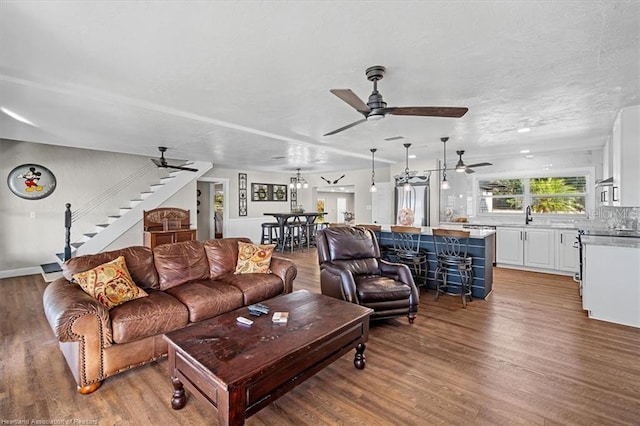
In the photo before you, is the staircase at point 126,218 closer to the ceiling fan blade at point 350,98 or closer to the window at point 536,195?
the ceiling fan blade at point 350,98

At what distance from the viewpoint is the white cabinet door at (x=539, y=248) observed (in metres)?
5.60

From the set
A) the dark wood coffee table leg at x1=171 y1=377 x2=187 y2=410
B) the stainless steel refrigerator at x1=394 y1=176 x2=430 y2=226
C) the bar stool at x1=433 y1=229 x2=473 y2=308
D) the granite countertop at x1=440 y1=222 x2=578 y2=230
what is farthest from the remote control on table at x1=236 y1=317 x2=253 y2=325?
the granite countertop at x1=440 y1=222 x2=578 y2=230

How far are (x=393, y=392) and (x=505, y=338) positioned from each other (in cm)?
161

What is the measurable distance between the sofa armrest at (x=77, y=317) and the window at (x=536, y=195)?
723 cm

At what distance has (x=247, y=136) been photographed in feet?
15.6

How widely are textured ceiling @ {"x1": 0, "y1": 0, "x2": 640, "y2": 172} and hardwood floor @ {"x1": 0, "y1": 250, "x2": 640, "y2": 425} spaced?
8.07ft

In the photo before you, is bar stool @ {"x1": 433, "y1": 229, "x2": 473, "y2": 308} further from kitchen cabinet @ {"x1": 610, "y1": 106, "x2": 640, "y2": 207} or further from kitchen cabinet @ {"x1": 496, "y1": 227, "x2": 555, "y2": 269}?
kitchen cabinet @ {"x1": 496, "y1": 227, "x2": 555, "y2": 269}

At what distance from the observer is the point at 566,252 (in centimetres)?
545

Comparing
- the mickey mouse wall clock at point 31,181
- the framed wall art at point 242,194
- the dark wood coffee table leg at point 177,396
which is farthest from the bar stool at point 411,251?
the mickey mouse wall clock at point 31,181

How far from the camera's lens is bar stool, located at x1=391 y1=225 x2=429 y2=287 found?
180 inches

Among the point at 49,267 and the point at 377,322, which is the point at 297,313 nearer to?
the point at 377,322

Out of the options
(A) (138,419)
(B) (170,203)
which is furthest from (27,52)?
(B) (170,203)

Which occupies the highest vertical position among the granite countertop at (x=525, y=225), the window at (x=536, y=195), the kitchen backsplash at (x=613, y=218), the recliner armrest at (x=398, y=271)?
the window at (x=536, y=195)

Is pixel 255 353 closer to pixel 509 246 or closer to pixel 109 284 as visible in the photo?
pixel 109 284
